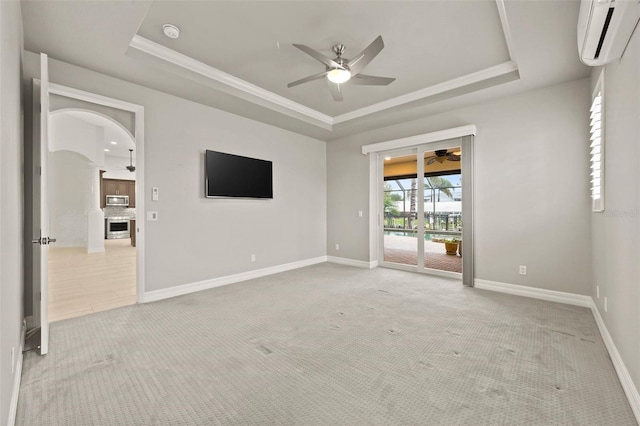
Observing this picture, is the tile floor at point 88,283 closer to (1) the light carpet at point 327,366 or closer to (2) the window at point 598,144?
(1) the light carpet at point 327,366

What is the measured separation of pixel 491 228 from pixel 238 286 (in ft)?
12.1

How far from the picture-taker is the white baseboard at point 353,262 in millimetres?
5320

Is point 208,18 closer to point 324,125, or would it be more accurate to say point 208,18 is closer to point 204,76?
point 204,76

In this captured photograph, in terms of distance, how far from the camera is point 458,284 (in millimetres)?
4094

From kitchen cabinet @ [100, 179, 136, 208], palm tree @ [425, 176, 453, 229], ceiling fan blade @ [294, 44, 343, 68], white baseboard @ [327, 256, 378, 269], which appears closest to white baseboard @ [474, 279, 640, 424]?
palm tree @ [425, 176, 453, 229]

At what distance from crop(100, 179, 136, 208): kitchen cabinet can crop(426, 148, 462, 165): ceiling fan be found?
36.6 feet

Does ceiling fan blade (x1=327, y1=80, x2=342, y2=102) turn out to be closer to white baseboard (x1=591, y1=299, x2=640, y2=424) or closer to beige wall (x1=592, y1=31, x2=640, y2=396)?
beige wall (x1=592, y1=31, x2=640, y2=396)

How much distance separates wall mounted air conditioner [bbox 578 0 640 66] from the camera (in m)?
1.49

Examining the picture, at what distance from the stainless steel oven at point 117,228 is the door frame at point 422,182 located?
31.1 ft

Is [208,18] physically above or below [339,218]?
above

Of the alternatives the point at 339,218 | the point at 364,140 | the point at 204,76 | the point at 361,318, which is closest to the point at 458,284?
the point at 361,318

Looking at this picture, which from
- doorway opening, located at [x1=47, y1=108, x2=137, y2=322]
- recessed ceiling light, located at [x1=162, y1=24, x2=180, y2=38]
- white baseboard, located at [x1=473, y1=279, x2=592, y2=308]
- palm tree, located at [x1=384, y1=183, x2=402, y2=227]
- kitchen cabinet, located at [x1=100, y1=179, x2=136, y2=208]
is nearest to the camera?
recessed ceiling light, located at [x1=162, y1=24, x2=180, y2=38]

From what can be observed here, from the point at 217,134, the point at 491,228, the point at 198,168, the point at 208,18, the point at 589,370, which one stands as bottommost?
the point at 589,370

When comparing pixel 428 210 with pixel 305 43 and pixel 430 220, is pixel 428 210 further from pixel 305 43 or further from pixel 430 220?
pixel 305 43
